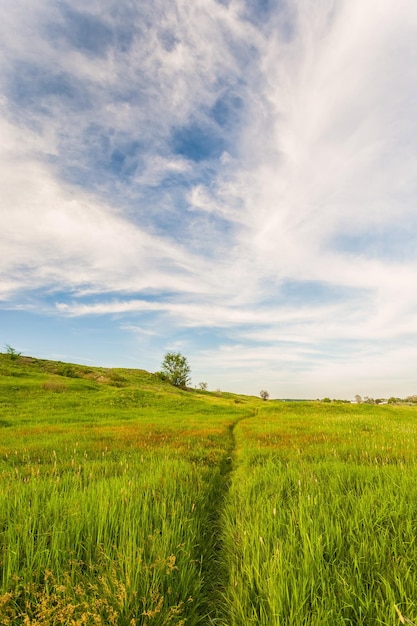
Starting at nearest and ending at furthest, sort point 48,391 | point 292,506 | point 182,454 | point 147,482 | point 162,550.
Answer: point 162,550, point 292,506, point 147,482, point 182,454, point 48,391

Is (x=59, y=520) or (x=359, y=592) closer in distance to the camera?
(x=359, y=592)

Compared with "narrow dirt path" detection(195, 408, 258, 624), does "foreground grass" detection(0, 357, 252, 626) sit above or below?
above

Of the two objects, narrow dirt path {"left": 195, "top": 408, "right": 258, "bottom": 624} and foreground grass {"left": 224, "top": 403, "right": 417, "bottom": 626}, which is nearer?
foreground grass {"left": 224, "top": 403, "right": 417, "bottom": 626}

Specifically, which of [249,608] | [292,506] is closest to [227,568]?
[249,608]

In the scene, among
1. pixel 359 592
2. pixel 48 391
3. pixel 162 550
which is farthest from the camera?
pixel 48 391

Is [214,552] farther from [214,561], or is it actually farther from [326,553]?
[326,553]

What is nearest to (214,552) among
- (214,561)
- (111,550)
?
(214,561)

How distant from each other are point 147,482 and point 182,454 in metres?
3.98

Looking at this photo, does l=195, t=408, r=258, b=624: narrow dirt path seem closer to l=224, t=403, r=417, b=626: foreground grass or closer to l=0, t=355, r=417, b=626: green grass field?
l=0, t=355, r=417, b=626: green grass field

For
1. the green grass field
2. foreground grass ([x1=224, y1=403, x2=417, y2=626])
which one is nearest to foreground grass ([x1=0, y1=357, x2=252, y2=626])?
the green grass field

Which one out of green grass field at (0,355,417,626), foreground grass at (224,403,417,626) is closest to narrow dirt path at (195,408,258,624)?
green grass field at (0,355,417,626)

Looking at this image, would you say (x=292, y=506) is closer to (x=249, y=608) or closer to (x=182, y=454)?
(x=249, y=608)

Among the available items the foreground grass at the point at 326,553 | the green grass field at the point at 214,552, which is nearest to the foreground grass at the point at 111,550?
the green grass field at the point at 214,552

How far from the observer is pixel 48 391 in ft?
124
